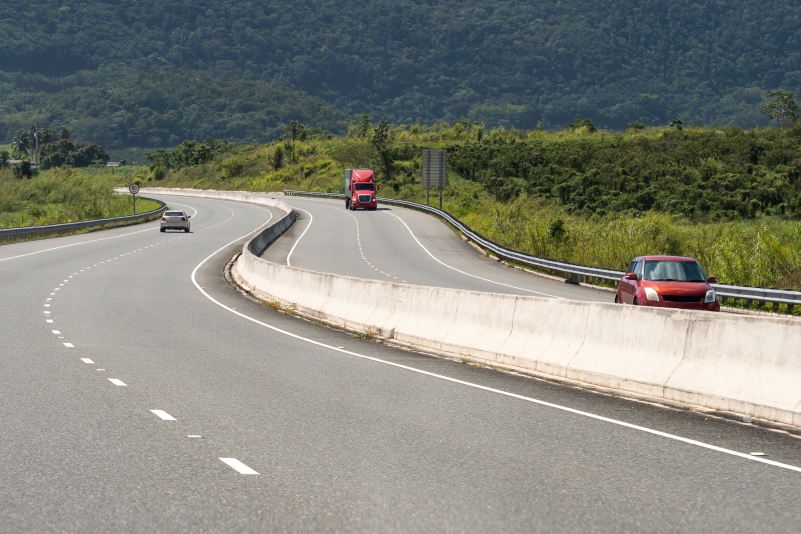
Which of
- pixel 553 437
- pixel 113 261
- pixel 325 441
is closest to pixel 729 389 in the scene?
pixel 553 437

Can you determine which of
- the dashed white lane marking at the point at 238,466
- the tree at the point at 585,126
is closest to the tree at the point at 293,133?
the tree at the point at 585,126

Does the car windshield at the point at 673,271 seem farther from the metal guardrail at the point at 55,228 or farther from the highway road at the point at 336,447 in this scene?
the metal guardrail at the point at 55,228

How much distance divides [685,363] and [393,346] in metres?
7.38

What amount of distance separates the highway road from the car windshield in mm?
6582

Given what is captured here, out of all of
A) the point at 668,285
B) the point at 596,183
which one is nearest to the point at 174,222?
the point at 596,183

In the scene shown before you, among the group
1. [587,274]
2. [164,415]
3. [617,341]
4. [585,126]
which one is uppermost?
[585,126]

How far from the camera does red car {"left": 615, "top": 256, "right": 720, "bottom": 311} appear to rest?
2148 centimetres

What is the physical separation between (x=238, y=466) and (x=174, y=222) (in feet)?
189

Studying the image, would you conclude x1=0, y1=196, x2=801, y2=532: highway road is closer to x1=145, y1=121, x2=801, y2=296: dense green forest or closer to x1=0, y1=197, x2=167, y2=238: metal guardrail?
x1=145, y1=121, x2=801, y2=296: dense green forest

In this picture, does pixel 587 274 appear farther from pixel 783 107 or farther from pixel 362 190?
pixel 783 107

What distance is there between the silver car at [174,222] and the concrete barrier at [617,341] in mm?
44773

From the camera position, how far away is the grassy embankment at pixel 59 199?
8550cm

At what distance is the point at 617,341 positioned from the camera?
44.4ft

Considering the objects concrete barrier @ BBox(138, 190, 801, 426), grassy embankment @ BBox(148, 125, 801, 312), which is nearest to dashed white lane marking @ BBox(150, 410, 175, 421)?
concrete barrier @ BBox(138, 190, 801, 426)
